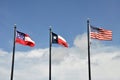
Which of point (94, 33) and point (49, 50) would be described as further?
point (49, 50)

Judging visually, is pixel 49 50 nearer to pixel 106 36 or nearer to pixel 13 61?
pixel 13 61

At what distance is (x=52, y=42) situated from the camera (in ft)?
144

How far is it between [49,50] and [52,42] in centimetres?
111

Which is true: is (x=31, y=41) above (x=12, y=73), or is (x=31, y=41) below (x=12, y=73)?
above

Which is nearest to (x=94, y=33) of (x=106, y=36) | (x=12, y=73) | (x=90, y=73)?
(x=106, y=36)

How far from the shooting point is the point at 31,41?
42625 mm

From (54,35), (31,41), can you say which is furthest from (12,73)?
(54,35)

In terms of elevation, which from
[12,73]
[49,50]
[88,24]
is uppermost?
[88,24]

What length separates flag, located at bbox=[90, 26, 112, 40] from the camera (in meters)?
40.6

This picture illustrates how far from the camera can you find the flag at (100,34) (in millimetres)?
40562

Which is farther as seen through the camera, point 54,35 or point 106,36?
point 54,35

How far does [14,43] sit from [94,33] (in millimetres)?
9771

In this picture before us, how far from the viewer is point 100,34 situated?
40844 millimetres

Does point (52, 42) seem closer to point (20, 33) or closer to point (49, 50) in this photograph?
point (49, 50)
